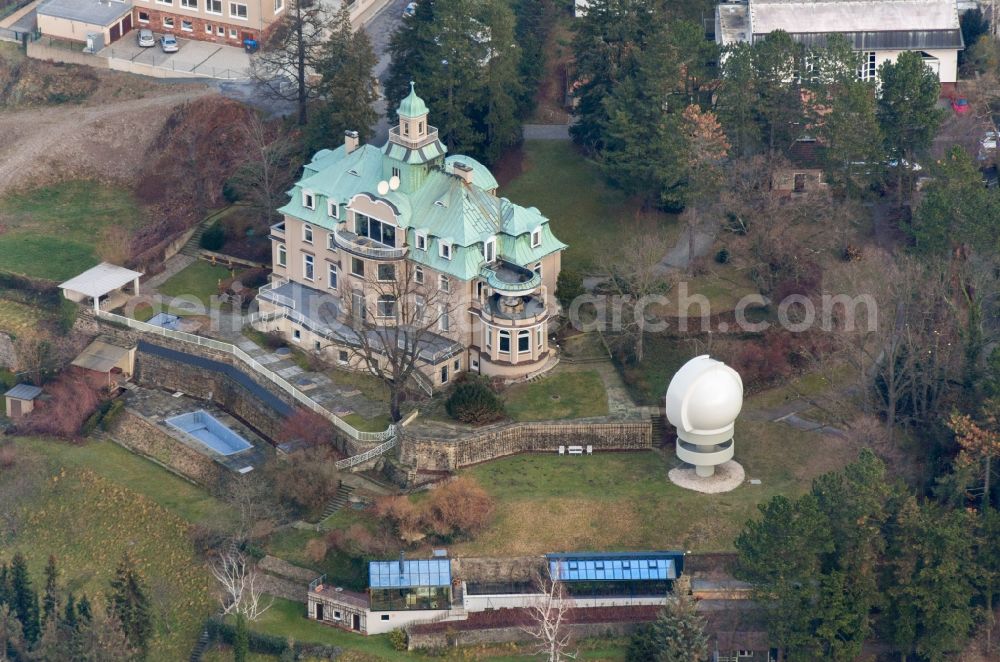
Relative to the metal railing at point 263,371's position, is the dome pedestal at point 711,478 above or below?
below

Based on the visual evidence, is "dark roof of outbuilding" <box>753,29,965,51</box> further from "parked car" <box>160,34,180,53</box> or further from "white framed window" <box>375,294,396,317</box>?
"parked car" <box>160,34,180,53</box>

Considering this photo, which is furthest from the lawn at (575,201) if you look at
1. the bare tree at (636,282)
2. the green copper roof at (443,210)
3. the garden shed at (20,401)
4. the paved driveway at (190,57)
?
the garden shed at (20,401)

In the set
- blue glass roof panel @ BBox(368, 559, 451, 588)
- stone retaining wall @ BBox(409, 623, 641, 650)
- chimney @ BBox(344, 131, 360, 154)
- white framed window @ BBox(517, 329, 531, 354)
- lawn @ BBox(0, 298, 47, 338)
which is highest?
chimney @ BBox(344, 131, 360, 154)

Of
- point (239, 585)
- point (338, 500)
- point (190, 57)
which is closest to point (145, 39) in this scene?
point (190, 57)

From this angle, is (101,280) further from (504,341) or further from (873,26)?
(873,26)

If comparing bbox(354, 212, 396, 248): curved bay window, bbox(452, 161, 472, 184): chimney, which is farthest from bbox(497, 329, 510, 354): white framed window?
bbox(452, 161, 472, 184): chimney

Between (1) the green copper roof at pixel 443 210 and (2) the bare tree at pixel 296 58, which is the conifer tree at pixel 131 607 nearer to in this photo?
(1) the green copper roof at pixel 443 210

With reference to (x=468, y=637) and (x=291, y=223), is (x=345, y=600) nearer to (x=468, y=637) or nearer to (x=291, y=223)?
(x=468, y=637)
